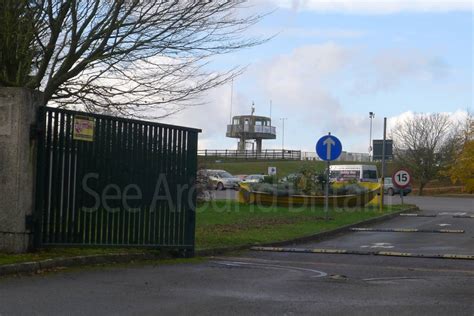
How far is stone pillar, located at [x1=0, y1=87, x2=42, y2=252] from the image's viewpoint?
420 inches

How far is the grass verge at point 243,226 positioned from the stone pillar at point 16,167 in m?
0.31

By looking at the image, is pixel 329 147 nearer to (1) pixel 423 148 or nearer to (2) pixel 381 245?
(2) pixel 381 245

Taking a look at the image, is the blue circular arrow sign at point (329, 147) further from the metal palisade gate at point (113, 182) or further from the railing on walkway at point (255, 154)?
the railing on walkway at point (255, 154)

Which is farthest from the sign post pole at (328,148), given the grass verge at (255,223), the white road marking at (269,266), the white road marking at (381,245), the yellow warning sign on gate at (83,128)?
the yellow warning sign on gate at (83,128)

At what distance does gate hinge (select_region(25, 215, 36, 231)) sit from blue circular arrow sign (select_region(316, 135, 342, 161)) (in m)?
12.0

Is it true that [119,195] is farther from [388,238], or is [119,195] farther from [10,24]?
[388,238]

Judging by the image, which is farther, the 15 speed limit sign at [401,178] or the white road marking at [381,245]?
the 15 speed limit sign at [401,178]

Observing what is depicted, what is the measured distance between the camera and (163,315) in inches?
286

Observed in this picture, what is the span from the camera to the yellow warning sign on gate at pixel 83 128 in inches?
438

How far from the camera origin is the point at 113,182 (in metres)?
11.7

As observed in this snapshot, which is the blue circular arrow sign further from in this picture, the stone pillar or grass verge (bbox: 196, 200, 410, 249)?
the stone pillar

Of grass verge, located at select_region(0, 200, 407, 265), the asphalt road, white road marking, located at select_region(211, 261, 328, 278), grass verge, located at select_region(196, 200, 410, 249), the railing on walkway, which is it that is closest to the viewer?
the asphalt road

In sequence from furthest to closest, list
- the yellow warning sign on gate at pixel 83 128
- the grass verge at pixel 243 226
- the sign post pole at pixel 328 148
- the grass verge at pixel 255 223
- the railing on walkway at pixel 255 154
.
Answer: the railing on walkway at pixel 255 154, the sign post pole at pixel 328 148, the grass verge at pixel 255 223, the grass verge at pixel 243 226, the yellow warning sign on gate at pixel 83 128

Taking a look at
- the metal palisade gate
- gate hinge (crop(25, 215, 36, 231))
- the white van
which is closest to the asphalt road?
the metal palisade gate
